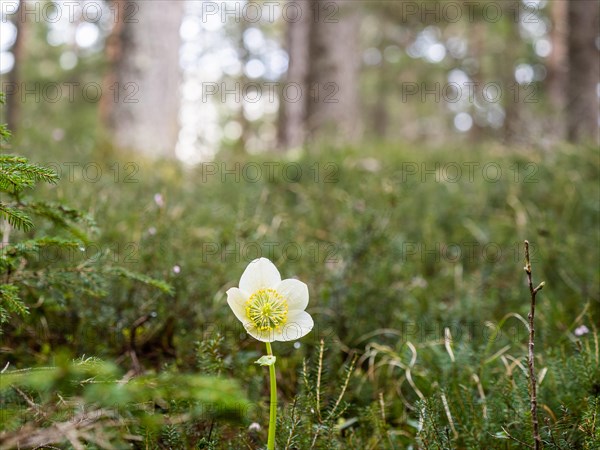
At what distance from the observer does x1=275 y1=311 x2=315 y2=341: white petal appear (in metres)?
1.19

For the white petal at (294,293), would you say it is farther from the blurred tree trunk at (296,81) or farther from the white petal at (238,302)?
the blurred tree trunk at (296,81)

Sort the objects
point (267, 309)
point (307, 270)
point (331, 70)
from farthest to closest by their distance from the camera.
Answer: point (331, 70), point (307, 270), point (267, 309)

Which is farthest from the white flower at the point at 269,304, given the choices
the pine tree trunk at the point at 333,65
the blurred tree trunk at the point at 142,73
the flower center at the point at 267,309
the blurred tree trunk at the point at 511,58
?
the pine tree trunk at the point at 333,65

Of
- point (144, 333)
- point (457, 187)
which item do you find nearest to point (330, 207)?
point (457, 187)

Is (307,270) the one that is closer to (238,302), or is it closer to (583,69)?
(238,302)

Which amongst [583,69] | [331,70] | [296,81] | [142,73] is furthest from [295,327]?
[296,81]

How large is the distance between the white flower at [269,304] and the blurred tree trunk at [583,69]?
6.07 m

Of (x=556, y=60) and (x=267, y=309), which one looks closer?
(x=267, y=309)

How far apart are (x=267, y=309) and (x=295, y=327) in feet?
0.28

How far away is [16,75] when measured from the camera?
238 inches

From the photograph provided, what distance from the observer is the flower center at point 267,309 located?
119 cm

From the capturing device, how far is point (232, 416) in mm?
1311

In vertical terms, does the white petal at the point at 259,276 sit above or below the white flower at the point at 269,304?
above

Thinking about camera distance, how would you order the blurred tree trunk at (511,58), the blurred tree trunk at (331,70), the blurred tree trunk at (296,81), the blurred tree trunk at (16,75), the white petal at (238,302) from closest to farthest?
the white petal at (238,302) < the blurred tree trunk at (16,75) < the blurred tree trunk at (331,70) < the blurred tree trunk at (296,81) < the blurred tree trunk at (511,58)
